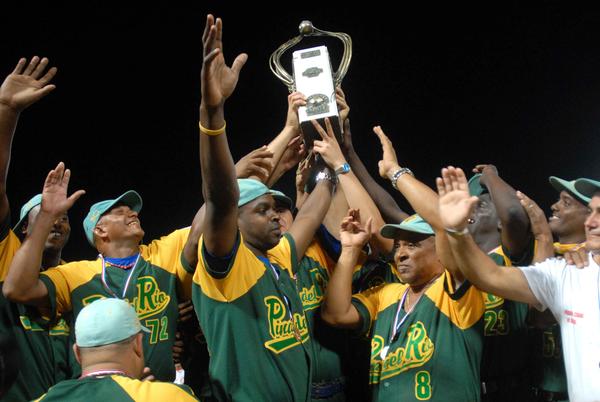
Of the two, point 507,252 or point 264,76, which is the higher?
point 264,76

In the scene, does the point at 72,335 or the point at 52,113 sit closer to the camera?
the point at 72,335

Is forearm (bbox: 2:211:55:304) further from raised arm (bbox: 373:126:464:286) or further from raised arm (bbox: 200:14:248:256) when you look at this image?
raised arm (bbox: 373:126:464:286)

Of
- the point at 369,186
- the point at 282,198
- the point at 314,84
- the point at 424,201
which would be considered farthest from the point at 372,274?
the point at 314,84

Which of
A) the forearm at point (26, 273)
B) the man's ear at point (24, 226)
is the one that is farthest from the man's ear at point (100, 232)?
the forearm at point (26, 273)

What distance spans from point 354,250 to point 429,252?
0.30m

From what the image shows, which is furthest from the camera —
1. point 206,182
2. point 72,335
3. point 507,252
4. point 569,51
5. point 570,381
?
point 569,51

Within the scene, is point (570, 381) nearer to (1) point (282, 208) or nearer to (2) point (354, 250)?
(2) point (354, 250)

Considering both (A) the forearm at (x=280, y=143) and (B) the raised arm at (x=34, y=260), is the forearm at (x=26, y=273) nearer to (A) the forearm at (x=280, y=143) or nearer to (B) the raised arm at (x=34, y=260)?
(B) the raised arm at (x=34, y=260)

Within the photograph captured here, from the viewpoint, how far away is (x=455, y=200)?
7.58 feet

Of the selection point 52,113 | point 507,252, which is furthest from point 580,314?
point 52,113

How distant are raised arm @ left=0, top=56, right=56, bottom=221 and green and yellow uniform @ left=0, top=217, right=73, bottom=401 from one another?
18cm

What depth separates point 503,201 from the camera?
2.95m

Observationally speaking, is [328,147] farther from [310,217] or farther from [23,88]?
[23,88]

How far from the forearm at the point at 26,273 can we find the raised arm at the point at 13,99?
195mm
